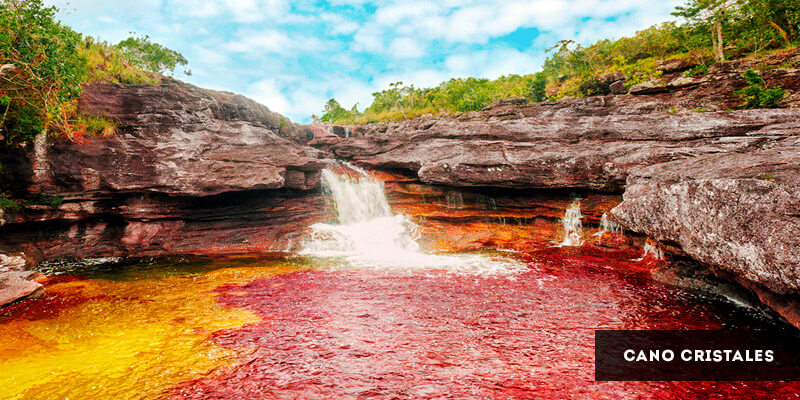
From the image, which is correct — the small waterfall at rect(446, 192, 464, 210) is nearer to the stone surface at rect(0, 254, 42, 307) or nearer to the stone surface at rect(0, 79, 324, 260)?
the stone surface at rect(0, 79, 324, 260)

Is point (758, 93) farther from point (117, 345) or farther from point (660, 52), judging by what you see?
point (117, 345)

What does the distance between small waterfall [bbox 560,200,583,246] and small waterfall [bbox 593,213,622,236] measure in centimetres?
81

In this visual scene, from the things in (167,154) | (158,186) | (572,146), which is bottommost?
(158,186)

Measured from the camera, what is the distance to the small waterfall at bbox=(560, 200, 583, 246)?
15.1 m

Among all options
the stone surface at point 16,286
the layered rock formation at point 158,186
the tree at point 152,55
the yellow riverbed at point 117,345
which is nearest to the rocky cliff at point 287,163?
the layered rock formation at point 158,186

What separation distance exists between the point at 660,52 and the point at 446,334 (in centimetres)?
2917

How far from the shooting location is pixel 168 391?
444cm

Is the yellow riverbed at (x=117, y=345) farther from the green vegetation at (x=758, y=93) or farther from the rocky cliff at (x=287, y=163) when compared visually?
the green vegetation at (x=758, y=93)

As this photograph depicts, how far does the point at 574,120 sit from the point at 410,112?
1024 inches

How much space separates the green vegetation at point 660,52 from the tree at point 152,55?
2313 cm

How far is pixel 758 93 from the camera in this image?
1555cm

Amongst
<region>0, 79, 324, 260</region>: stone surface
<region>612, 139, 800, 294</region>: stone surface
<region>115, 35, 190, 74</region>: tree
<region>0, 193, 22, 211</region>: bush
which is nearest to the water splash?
<region>612, 139, 800, 294</region>: stone surface

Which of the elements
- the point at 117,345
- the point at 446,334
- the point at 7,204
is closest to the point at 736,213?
the point at 446,334

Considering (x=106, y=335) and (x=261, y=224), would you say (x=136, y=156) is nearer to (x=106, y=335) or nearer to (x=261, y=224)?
(x=261, y=224)
